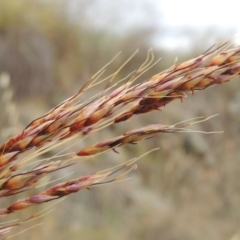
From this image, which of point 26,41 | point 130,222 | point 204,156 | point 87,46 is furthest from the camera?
point 87,46

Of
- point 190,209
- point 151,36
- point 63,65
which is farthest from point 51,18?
point 190,209

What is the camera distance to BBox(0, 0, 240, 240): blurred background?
3.61 metres

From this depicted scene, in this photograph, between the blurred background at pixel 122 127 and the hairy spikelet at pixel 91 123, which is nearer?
the hairy spikelet at pixel 91 123

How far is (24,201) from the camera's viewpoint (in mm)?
487

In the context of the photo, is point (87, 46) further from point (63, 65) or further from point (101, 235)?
point (101, 235)

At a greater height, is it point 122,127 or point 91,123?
point 122,127

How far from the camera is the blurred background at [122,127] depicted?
3605 millimetres

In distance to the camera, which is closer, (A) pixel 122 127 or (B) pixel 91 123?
(B) pixel 91 123

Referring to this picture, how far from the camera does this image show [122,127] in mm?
5656

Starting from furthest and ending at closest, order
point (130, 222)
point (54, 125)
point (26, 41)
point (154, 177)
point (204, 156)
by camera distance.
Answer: point (204, 156) → point (26, 41) → point (154, 177) → point (130, 222) → point (54, 125)

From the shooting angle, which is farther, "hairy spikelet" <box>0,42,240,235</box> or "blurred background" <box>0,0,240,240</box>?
"blurred background" <box>0,0,240,240</box>

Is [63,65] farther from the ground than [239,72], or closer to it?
farther from the ground

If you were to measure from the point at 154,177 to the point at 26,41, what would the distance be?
1.98 m

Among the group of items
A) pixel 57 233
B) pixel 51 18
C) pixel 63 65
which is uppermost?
pixel 51 18
